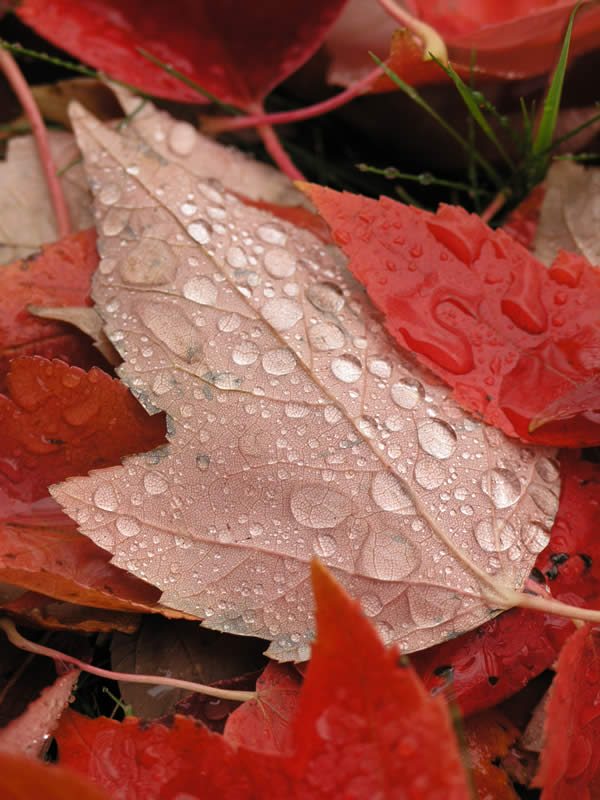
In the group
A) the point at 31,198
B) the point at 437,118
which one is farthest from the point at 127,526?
the point at 437,118

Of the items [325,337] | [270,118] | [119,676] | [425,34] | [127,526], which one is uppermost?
→ [425,34]

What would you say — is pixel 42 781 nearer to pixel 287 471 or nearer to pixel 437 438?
pixel 287 471

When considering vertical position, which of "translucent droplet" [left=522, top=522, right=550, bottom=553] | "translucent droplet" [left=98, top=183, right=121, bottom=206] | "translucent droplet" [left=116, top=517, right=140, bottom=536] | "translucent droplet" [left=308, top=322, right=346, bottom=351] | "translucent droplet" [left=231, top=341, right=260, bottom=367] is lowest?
"translucent droplet" [left=116, top=517, right=140, bottom=536]

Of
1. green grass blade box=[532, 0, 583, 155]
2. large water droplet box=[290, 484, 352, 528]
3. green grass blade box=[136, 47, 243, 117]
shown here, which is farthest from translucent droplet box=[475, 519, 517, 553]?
green grass blade box=[136, 47, 243, 117]

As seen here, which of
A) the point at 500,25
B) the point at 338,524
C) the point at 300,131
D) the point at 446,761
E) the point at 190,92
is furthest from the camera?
the point at 300,131

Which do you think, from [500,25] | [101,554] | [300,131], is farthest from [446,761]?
[300,131]

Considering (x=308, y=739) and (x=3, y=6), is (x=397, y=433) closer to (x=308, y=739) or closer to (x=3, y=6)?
(x=308, y=739)

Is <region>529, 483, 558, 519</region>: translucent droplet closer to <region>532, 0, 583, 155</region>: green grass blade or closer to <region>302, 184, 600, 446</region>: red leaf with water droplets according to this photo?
<region>302, 184, 600, 446</region>: red leaf with water droplets

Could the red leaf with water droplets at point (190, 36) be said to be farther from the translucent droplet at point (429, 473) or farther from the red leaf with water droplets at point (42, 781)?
the red leaf with water droplets at point (42, 781)
